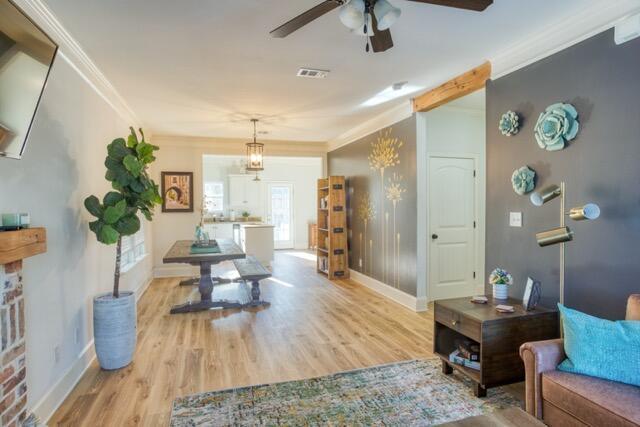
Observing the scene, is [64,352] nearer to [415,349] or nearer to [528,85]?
[415,349]

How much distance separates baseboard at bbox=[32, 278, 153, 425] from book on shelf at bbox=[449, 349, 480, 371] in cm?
273

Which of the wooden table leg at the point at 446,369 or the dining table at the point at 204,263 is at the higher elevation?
the dining table at the point at 204,263

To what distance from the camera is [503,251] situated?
3.15 m

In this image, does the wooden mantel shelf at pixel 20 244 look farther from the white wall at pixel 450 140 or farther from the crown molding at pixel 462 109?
the crown molding at pixel 462 109

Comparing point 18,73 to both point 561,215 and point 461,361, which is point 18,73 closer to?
point 461,361

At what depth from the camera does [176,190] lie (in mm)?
6516

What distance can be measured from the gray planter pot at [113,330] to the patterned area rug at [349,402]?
814mm

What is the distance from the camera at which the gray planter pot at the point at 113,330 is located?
283cm

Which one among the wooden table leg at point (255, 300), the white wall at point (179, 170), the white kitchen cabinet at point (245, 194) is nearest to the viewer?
the wooden table leg at point (255, 300)

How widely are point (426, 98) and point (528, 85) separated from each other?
1.40 meters

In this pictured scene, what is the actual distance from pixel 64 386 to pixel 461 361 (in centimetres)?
285

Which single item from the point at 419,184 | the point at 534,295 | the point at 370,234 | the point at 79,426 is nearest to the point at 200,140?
the point at 370,234

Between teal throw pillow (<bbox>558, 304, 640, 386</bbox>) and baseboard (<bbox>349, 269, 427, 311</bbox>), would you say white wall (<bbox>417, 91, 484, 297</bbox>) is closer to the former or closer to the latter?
baseboard (<bbox>349, 269, 427, 311</bbox>)

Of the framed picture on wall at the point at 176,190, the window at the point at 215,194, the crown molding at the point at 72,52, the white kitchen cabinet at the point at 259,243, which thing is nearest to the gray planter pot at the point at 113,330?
the crown molding at the point at 72,52
